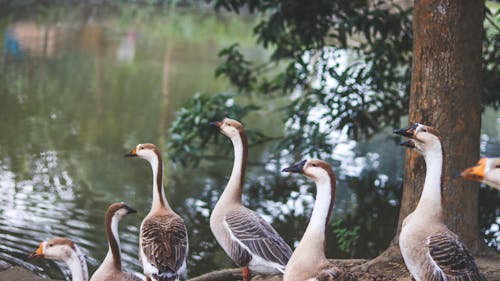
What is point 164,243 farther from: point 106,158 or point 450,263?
point 106,158

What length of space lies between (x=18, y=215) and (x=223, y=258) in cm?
258

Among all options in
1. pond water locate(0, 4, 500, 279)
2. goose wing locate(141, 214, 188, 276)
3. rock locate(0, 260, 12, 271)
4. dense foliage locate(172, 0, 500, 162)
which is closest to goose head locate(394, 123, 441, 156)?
goose wing locate(141, 214, 188, 276)

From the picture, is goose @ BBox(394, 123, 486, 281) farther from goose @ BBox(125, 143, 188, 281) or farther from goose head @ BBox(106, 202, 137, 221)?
goose head @ BBox(106, 202, 137, 221)

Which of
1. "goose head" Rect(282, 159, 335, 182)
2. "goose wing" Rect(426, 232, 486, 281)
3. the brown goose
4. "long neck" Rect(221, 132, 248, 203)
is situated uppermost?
"goose head" Rect(282, 159, 335, 182)

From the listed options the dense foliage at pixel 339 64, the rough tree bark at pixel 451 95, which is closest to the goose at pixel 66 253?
the rough tree bark at pixel 451 95

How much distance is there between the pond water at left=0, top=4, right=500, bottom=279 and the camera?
802 cm

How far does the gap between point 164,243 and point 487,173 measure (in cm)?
218

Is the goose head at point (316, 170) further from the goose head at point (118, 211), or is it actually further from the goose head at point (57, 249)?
the goose head at point (57, 249)

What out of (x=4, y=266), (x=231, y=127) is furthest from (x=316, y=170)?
(x=4, y=266)

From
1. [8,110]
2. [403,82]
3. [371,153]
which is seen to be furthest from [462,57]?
[8,110]

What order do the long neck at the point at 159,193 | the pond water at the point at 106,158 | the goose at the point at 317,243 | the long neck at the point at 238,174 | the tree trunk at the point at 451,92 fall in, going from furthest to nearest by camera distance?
1. the pond water at the point at 106,158
2. the tree trunk at the point at 451,92
3. the long neck at the point at 238,174
4. the long neck at the point at 159,193
5. the goose at the point at 317,243

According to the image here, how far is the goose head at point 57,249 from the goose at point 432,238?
6.81 ft

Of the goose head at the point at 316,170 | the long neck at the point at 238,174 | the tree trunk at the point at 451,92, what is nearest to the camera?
the goose head at the point at 316,170

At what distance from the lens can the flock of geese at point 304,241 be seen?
13.7 feet
